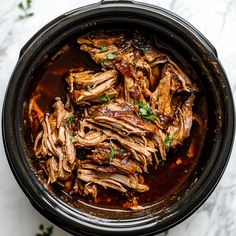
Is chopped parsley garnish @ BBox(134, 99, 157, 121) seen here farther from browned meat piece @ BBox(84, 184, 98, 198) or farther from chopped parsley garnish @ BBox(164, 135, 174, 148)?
browned meat piece @ BBox(84, 184, 98, 198)

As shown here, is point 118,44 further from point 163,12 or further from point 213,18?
point 213,18

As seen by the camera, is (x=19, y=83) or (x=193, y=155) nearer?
(x=19, y=83)

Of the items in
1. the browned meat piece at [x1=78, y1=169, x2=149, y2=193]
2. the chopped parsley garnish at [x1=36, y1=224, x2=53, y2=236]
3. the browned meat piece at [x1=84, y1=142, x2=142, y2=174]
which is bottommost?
the chopped parsley garnish at [x1=36, y1=224, x2=53, y2=236]

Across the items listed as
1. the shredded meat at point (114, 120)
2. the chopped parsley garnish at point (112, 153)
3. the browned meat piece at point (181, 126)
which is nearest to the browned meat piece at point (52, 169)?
the shredded meat at point (114, 120)

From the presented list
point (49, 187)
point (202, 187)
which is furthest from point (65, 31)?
point (202, 187)

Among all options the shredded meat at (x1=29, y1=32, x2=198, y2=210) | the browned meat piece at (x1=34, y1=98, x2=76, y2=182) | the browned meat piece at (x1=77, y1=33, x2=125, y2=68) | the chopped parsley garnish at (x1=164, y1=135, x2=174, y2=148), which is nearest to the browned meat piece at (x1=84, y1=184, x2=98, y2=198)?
the shredded meat at (x1=29, y1=32, x2=198, y2=210)
